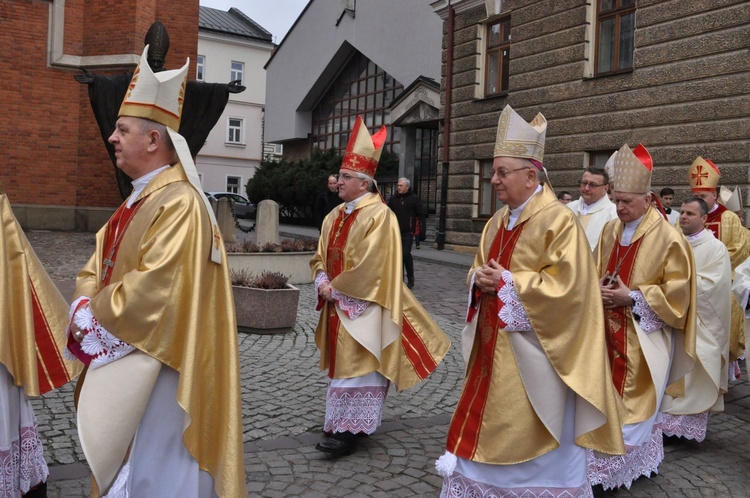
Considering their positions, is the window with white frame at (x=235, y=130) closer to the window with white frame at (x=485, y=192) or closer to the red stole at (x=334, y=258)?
the window with white frame at (x=485, y=192)

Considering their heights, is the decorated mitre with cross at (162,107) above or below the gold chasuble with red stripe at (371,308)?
above

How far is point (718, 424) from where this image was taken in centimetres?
604

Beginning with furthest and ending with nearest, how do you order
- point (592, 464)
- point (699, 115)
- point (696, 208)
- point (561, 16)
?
point (561, 16) → point (699, 115) → point (696, 208) → point (592, 464)

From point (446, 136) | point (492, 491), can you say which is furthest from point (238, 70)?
point (492, 491)

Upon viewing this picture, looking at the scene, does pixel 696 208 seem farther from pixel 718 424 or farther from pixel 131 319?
pixel 131 319

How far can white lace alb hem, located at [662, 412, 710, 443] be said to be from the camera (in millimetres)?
5387

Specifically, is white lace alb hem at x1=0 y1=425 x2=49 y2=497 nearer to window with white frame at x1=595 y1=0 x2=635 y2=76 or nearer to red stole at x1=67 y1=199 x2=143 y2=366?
red stole at x1=67 y1=199 x2=143 y2=366

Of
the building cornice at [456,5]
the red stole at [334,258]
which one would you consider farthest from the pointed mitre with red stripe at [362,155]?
the building cornice at [456,5]

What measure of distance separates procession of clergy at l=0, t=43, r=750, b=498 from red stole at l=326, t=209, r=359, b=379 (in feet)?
0.05

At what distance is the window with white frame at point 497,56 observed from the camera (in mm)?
18781

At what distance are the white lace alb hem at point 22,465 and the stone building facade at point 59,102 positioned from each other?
15.6m

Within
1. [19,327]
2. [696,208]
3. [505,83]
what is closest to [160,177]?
[19,327]

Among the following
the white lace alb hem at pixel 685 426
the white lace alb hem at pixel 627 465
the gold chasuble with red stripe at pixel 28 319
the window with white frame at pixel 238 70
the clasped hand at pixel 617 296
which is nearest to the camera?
the gold chasuble with red stripe at pixel 28 319

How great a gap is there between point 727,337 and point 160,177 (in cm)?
486
